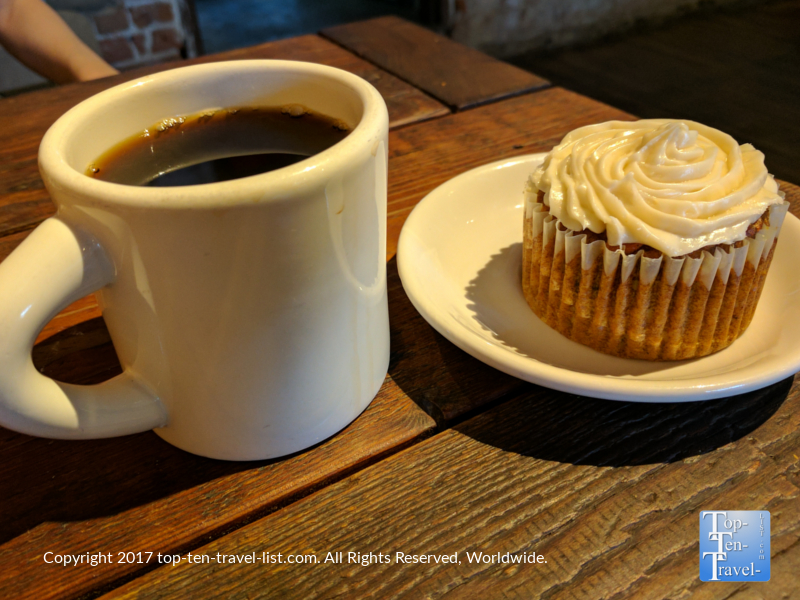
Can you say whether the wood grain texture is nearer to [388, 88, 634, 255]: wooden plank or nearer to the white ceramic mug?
the white ceramic mug

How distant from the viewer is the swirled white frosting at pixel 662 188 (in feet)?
2.01

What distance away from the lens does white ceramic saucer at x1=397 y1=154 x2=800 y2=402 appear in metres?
0.50

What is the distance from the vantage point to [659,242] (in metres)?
0.61

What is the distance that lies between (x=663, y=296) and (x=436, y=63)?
829 millimetres

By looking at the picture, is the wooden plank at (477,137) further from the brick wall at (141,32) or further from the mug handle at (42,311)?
the brick wall at (141,32)

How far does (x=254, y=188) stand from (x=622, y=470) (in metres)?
0.36

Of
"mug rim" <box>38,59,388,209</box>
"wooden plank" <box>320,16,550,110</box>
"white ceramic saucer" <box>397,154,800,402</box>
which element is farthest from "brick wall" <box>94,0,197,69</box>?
"mug rim" <box>38,59,388,209</box>

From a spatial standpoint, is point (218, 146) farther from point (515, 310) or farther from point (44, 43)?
point (44, 43)

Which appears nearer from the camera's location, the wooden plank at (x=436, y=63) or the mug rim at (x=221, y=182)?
the mug rim at (x=221, y=182)

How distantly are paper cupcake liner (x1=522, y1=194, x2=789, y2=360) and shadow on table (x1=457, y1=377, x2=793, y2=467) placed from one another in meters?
0.10

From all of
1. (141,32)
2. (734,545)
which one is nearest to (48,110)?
(734,545)

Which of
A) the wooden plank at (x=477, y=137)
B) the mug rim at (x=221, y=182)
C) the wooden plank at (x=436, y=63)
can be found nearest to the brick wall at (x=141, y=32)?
the wooden plank at (x=436, y=63)

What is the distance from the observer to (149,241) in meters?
0.39

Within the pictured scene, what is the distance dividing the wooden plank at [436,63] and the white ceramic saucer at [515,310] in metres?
0.35
